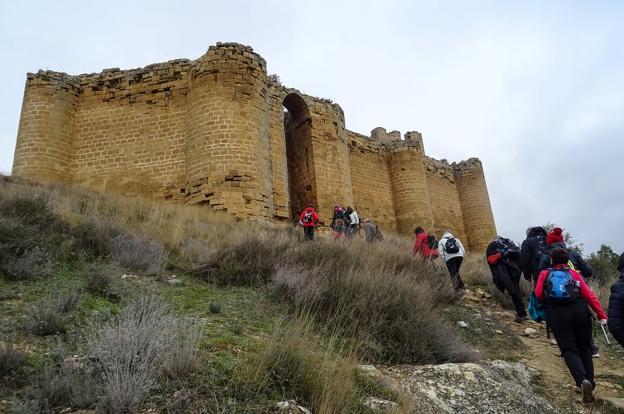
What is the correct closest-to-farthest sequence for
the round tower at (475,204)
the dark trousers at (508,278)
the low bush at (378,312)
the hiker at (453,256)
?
the low bush at (378,312), the dark trousers at (508,278), the hiker at (453,256), the round tower at (475,204)

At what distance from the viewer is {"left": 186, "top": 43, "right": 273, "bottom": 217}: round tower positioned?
39.1ft

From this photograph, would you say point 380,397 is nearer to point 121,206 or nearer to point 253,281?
point 253,281

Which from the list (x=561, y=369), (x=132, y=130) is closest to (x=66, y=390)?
(x=561, y=369)

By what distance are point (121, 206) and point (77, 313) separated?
20.9ft

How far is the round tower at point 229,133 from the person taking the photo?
469 inches

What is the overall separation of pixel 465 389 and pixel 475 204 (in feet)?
67.9

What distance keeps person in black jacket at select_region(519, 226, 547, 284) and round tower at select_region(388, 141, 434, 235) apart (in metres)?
12.8

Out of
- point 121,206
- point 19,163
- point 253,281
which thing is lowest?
point 253,281

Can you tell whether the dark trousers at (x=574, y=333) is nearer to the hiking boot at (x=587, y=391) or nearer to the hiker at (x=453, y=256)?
the hiking boot at (x=587, y=391)

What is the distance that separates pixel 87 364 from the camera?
2.77 metres

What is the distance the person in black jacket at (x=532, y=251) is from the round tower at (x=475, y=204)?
54.2 ft

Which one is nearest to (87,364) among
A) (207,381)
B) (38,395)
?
(38,395)

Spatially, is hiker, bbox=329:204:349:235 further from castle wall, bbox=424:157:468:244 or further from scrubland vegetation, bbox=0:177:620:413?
→ castle wall, bbox=424:157:468:244

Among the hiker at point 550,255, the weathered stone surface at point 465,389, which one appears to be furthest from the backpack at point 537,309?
the hiker at point 550,255
